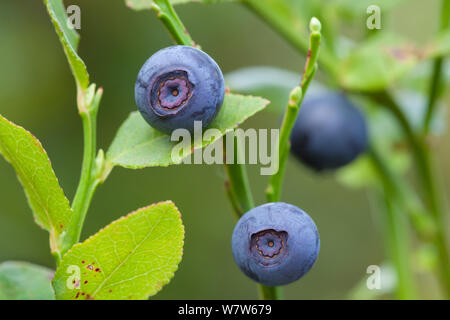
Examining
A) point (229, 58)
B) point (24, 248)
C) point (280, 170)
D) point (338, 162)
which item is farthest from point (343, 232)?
point (280, 170)

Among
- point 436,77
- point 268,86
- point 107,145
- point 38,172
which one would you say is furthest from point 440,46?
point 107,145

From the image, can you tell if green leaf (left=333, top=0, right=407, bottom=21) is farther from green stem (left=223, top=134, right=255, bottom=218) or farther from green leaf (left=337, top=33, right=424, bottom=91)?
green stem (left=223, top=134, right=255, bottom=218)

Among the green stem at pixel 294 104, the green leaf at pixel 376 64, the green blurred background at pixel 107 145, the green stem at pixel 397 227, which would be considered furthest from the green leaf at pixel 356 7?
the green blurred background at pixel 107 145

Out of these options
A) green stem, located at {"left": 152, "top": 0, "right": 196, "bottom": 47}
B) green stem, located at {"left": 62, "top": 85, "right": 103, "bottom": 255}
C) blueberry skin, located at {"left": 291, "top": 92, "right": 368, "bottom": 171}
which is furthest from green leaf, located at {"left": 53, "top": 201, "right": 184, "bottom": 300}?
blueberry skin, located at {"left": 291, "top": 92, "right": 368, "bottom": 171}

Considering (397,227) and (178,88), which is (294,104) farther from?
(397,227)

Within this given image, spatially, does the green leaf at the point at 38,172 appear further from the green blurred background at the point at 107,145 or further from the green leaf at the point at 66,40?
the green blurred background at the point at 107,145

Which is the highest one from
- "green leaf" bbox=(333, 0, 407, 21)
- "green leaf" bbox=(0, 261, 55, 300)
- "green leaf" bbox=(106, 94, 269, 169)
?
"green leaf" bbox=(333, 0, 407, 21)
